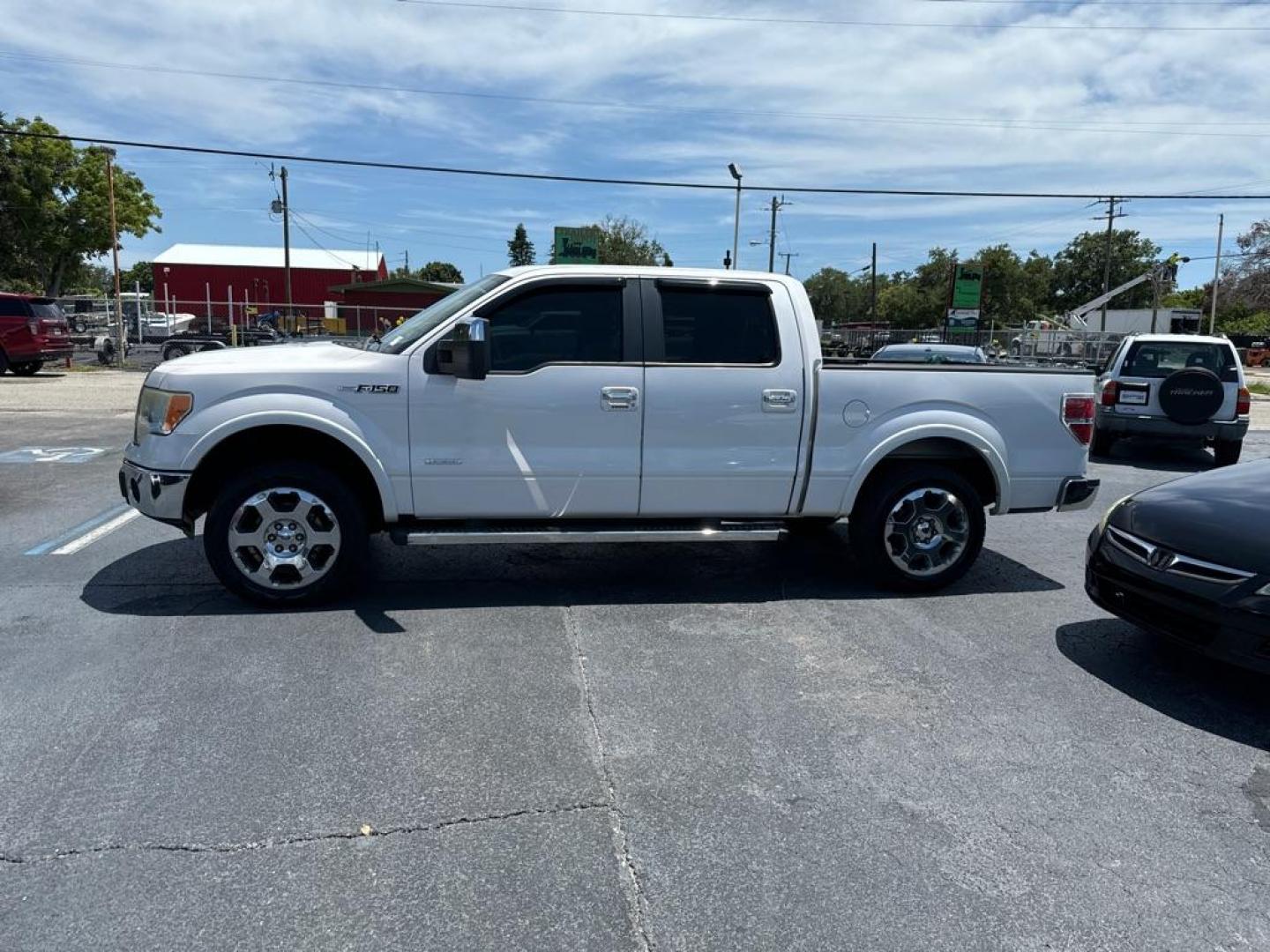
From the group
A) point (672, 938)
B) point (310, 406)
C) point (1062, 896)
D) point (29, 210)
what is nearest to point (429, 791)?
point (672, 938)

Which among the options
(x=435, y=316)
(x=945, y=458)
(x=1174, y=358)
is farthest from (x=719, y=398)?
(x=1174, y=358)

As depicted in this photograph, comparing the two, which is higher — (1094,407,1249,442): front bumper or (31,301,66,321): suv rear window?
(31,301,66,321): suv rear window

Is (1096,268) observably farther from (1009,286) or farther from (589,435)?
(589,435)

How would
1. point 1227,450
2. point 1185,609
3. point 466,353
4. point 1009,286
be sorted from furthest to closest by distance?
point 1009,286 → point 1227,450 → point 466,353 → point 1185,609

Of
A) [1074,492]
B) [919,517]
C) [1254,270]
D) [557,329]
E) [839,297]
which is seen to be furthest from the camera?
[839,297]

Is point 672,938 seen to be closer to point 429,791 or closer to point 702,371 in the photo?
point 429,791

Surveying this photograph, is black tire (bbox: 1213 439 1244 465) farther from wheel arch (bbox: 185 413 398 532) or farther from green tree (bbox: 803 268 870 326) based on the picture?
green tree (bbox: 803 268 870 326)

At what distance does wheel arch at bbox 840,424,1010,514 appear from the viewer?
5.57 m

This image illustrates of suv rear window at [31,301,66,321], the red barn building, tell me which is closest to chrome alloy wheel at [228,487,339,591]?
suv rear window at [31,301,66,321]

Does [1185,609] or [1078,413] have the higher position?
[1078,413]

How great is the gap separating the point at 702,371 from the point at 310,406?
2233 mm

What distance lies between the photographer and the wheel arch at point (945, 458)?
5.57m

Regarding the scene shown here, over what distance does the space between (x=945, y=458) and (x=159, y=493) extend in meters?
4.69

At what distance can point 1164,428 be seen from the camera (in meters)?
11.6
